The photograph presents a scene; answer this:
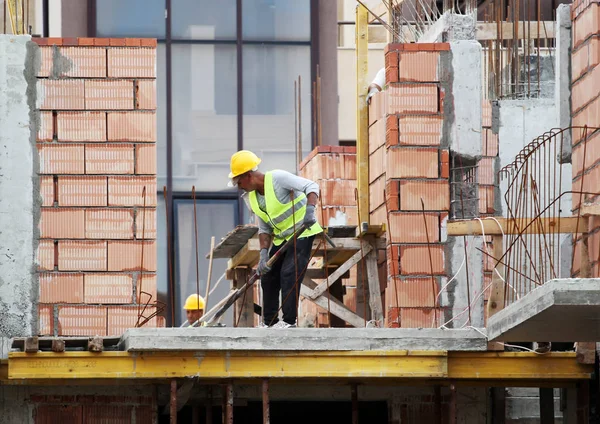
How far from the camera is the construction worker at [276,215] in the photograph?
13711 mm

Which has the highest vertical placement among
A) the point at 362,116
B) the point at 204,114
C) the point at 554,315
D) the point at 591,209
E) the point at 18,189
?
the point at 204,114

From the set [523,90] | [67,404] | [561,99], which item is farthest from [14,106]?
[523,90]

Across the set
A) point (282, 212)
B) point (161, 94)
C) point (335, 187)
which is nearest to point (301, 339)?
point (282, 212)

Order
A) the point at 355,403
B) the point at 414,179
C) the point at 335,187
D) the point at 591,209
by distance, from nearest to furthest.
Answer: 1. the point at 591,209
2. the point at 355,403
3. the point at 414,179
4. the point at 335,187

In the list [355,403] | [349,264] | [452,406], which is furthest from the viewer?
[349,264]

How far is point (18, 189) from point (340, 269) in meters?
3.43

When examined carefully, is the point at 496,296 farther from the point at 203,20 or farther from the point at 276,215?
the point at 203,20

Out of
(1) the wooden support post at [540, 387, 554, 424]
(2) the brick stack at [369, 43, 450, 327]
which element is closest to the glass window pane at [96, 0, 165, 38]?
(2) the brick stack at [369, 43, 450, 327]

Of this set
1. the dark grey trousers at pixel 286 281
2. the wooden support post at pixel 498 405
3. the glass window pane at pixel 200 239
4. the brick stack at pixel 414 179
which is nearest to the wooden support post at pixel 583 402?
the wooden support post at pixel 498 405

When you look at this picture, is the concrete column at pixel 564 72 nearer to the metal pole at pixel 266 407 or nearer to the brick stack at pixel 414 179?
the brick stack at pixel 414 179

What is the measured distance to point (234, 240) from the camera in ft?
52.9

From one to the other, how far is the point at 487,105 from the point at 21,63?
5.57 m

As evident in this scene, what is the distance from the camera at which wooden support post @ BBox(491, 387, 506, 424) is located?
1420 cm

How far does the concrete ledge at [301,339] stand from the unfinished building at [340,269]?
0.01 metres
